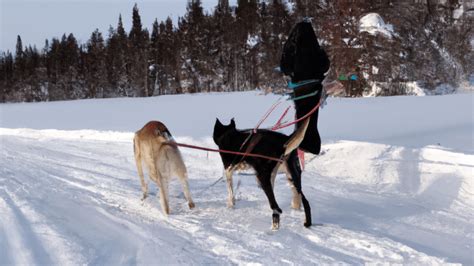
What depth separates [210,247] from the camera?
11.6 feet

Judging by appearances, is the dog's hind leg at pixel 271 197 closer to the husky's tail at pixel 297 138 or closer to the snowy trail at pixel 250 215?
the snowy trail at pixel 250 215

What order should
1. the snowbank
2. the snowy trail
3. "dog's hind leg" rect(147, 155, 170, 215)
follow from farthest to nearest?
the snowbank → "dog's hind leg" rect(147, 155, 170, 215) → the snowy trail

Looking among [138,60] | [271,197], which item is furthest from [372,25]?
[138,60]

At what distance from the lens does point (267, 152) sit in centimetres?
416

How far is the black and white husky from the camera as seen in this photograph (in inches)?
161

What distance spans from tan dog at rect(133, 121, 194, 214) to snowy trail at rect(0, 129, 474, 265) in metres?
0.28

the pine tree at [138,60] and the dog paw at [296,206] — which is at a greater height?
the pine tree at [138,60]

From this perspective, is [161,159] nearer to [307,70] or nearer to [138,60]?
[307,70]

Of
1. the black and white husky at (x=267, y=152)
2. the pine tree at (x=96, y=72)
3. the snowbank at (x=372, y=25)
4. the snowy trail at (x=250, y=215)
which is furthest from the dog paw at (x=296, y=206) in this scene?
the pine tree at (x=96, y=72)

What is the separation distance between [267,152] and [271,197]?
0.45m

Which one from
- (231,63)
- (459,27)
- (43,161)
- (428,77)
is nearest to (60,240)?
(43,161)

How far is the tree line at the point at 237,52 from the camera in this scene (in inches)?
714

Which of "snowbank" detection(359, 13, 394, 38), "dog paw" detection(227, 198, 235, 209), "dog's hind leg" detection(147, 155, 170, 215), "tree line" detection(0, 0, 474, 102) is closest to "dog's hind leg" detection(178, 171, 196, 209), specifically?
"dog's hind leg" detection(147, 155, 170, 215)

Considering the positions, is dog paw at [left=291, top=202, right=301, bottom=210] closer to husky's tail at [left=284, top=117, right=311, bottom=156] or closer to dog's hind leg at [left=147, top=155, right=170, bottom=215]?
husky's tail at [left=284, top=117, right=311, bottom=156]
